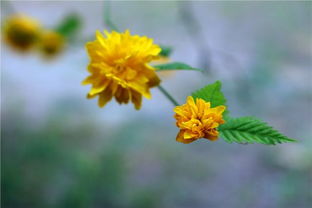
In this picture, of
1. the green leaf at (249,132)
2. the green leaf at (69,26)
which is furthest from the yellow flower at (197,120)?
the green leaf at (69,26)

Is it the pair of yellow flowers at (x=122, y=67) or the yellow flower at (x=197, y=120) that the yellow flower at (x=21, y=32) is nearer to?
the pair of yellow flowers at (x=122, y=67)

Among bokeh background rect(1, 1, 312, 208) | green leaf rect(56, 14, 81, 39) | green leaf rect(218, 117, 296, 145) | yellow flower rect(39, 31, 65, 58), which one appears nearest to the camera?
green leaf rect(218, 117, 296, 145)

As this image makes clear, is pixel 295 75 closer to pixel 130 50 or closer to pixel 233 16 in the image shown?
pixel 233 16

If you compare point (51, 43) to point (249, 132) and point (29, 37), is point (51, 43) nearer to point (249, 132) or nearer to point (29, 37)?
point (29, 37)

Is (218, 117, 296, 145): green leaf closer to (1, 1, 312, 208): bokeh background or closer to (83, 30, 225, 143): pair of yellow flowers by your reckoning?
(83, 30, 225, 143): pair of yellow flowers

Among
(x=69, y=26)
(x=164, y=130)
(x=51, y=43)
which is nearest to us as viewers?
(x=69, y=26)

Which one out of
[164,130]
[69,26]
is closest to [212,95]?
[69,26]

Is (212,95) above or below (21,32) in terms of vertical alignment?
below

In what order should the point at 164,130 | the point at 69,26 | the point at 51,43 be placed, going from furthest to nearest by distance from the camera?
the point at 164,130 → the point at 51,43 → the point at 69,26

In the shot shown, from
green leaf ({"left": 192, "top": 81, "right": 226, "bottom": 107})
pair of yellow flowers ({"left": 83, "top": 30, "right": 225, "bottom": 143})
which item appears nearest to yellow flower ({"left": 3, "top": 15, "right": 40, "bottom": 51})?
pair of yellow flowers ({"left": 83, "top": 30, "right": 225, "bottom": 143})
